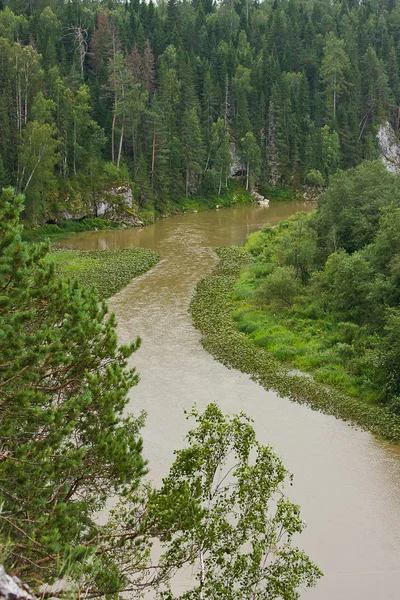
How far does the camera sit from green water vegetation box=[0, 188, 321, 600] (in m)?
10.2

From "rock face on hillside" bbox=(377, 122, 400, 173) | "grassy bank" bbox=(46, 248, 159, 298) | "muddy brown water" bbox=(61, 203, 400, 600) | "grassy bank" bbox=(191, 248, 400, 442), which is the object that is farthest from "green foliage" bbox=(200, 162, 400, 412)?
"rock face on hillside" bbox=(377, 122, 400, 173)

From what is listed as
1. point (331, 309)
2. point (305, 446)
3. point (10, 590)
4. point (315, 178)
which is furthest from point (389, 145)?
point (10, 590)

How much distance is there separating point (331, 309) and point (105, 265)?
19.9 meters

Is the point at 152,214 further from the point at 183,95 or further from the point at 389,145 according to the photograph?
the point at 389,145

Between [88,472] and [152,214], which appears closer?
[88,472]

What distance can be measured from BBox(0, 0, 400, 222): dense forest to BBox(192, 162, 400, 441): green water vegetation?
27.3 metres

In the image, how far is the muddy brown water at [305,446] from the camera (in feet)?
48.0

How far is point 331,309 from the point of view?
99.0 feet

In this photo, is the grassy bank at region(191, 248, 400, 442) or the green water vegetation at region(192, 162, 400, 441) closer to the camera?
the grassy bank at region(191, 248, 400, 442)

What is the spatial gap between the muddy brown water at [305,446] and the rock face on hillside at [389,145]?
70459 mm

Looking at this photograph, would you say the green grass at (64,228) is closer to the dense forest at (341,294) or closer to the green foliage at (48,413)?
the dense forest at (341,294)

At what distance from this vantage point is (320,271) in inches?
1351

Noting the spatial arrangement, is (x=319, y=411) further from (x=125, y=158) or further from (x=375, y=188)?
(x=125, y=158)

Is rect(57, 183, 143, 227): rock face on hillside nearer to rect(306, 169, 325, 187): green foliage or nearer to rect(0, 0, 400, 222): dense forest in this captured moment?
rect(0, 0, 400, 222): dense forest
